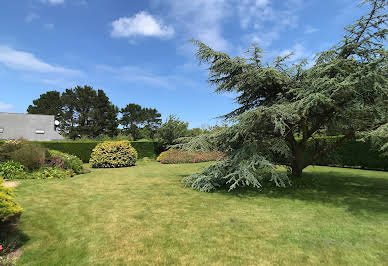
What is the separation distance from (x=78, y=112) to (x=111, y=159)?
42.2m

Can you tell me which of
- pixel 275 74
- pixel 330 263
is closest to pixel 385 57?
pixel 275 74

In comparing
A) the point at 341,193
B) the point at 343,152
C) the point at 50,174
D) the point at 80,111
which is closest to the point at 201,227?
the point at 341,193

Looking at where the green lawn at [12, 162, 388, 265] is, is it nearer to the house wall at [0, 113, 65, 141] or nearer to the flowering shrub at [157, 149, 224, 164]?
the flowering shrub at [157, 149, 224, 164]

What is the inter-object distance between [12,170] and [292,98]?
10889mm

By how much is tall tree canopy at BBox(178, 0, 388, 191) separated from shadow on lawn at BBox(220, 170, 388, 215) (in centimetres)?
47

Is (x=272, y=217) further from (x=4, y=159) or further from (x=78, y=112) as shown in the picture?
(x=78, y=112)

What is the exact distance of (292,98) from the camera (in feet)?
24.8

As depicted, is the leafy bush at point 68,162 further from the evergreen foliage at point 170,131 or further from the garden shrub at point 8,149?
the evergreen foliage at point 170,131

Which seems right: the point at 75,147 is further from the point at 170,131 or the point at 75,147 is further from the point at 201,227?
the point at 201,227

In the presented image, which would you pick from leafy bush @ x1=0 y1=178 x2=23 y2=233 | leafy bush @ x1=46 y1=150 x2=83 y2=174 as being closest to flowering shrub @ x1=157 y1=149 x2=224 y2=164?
leafy bush @ x1=46 y1=150 x2=83 y2=174

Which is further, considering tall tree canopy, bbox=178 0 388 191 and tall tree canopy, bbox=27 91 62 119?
tall tree canopy, bbox=27 91 62 119

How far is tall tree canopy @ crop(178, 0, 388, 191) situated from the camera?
610cm

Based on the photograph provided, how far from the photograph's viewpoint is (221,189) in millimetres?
7715

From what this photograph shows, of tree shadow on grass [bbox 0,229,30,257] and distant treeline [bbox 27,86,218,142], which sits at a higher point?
distant treeline [bbox 27,86,218,142]
